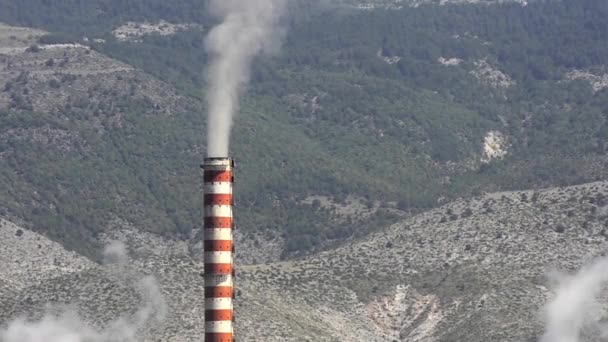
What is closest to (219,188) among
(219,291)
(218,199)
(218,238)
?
(218,199)

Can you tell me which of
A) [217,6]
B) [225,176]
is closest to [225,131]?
[225,176]

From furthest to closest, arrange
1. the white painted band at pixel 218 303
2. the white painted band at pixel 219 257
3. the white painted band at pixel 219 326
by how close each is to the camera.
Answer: the white painted band at pixel 219 326, the white painted band at pixel 218 303, the white painted band at pixel 219 257

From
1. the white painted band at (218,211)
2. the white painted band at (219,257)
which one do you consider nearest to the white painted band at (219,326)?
the white painted band at (219,257)

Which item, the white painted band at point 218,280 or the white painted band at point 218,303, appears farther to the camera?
the white painted band at point 218,303

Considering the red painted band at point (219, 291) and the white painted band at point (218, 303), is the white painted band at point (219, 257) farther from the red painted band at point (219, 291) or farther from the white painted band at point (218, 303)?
the white painted band at point (218, 303)

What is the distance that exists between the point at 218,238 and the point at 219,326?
192 inches

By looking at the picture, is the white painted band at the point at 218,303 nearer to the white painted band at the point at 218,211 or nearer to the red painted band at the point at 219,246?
the red painted band at the point at 219,246

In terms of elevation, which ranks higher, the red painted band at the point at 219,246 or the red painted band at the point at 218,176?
the red painted band at the point at 218,176

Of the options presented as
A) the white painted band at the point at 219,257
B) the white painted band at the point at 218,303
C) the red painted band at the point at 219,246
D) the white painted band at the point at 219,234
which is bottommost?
the white painted band at the point at 218,303

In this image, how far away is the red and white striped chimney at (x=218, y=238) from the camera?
504ft

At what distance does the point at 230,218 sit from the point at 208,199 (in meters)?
1.58

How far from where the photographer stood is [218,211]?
504 ft

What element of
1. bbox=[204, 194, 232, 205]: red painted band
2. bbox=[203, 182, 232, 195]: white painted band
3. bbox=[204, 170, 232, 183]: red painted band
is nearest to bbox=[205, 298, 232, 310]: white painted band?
bbox=[204, 194, 232, 205]: red painted band

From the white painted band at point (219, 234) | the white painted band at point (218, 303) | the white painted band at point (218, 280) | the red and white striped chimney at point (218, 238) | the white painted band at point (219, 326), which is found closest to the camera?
the white painted band at point (219, 234)
